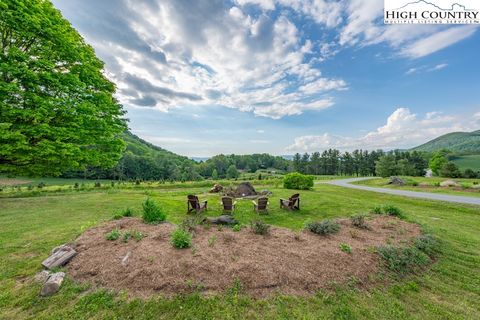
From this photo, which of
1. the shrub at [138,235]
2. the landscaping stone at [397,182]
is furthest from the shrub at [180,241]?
the landscaping stone at [397,182]

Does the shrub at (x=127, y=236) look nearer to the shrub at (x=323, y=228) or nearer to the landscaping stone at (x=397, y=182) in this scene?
the shrub at (x=323, y=228)

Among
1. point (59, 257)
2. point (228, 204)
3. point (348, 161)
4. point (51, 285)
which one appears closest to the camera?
point (51, 285)

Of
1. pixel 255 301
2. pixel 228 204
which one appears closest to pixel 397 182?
pixel 228 204

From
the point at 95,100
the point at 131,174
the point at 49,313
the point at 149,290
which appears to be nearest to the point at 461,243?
the point at 149,290

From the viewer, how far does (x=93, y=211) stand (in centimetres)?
930

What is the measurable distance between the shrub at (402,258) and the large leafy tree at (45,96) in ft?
42.4

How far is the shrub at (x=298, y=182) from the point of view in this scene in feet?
69.7

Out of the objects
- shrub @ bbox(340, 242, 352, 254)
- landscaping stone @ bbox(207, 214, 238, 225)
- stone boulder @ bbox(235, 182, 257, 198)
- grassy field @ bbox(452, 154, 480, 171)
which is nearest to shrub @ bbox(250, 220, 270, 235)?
landscaping stone @ bbox(207, 214, 238, 225)

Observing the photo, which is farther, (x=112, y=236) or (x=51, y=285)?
(x=112, y=236)

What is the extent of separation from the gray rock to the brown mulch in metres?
0.32

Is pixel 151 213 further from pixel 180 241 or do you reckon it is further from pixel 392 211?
pixel 392 211

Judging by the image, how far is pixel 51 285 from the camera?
333cm

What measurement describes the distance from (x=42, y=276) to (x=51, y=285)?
2.05 feet

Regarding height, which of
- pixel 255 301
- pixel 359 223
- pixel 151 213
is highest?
pixel 151 213
